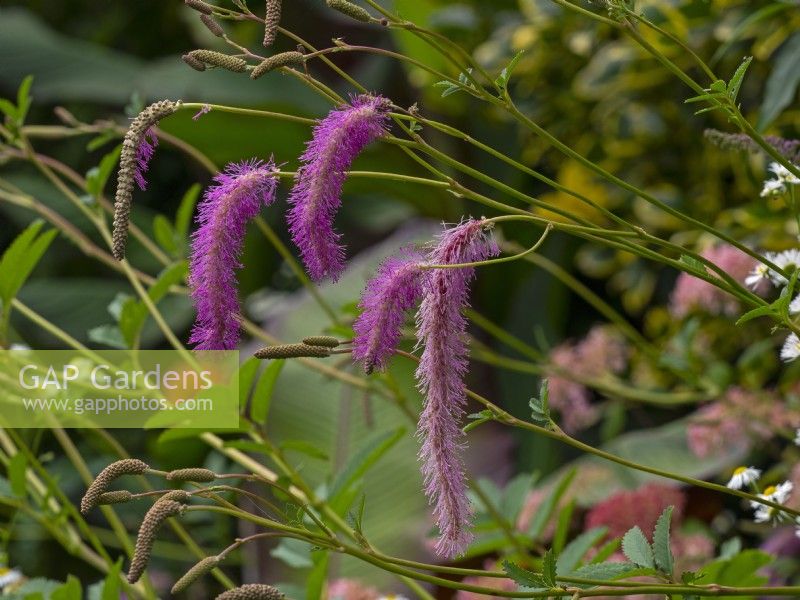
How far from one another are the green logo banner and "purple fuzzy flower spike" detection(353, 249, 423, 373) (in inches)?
12.6

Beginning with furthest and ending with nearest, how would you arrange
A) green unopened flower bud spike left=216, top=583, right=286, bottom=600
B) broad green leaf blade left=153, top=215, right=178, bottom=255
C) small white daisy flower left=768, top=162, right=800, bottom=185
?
broad green leaf blade left=153, top=215, right=178, bottom=255 < small white daisy flower left=768, top=162, right=800, bottom=185 < green unopened flower bud spike left=216, top=583, right=286, bottom=600

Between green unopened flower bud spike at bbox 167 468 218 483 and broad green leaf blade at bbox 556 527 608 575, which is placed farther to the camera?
broad green leaf blade at bbox 556 527 608 575

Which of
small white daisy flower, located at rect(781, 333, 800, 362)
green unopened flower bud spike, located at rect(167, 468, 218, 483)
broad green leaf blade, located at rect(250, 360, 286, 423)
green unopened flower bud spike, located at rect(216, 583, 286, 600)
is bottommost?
green unopened flower bud spike, located at rect(216, 583, 286, 600)

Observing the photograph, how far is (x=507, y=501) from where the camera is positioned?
1.03 m

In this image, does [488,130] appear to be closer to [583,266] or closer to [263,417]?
[583,266]

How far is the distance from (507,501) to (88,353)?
41cm

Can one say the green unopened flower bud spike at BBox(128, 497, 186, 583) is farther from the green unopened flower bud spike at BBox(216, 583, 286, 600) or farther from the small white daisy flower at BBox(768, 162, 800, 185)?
the small white daisy flower at BBox(768, 162, 800, 185)

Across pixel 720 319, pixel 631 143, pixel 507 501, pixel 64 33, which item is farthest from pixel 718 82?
pixel 64 33

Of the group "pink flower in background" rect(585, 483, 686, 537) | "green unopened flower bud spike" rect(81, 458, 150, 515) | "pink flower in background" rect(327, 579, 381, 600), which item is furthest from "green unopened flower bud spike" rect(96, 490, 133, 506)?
"pink flower in background" rect(585, 483, 686, 537)

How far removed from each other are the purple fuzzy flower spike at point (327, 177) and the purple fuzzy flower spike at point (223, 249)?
2cm

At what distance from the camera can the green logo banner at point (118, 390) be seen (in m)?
0.91

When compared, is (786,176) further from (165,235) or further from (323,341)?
(165,235)

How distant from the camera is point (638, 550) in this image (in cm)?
61

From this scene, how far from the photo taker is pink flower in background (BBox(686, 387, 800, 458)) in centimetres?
122
